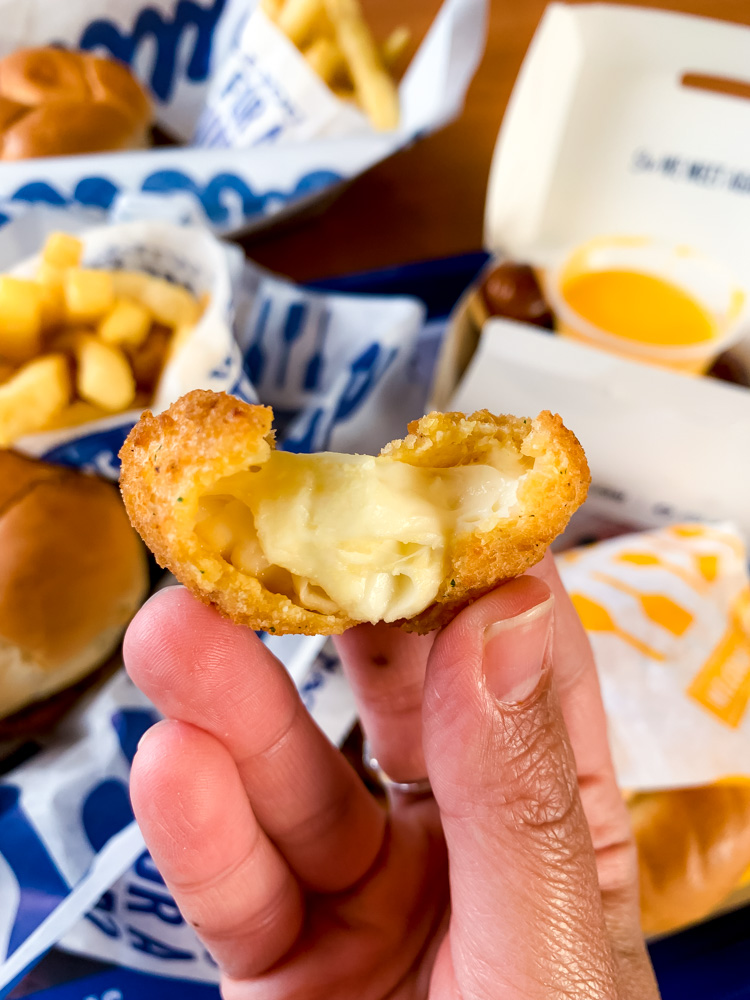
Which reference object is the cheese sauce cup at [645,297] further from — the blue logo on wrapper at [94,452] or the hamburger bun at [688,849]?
the blue logo on wrapper at [94,452]

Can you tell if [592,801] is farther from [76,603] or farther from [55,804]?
[76,603]

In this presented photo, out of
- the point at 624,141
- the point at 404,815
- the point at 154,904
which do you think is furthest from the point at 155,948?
the point at 624,141

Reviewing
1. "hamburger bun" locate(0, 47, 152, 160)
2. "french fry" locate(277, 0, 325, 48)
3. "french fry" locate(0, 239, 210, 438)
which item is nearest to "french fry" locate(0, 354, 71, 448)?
"french fry" locate(0, 239, 210, 438)

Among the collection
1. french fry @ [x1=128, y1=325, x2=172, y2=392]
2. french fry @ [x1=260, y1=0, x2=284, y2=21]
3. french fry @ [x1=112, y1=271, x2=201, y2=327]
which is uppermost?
french fry @ [x1=260, y1=0, x2=284, y2=21]

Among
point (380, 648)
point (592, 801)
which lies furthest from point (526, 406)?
point (592, 801)

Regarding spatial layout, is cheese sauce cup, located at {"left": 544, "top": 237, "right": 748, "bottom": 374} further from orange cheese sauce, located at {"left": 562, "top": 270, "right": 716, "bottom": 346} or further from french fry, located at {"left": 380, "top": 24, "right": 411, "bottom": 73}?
french fry, located at {"left": 380, "top": 24, "right": 411, "bottom": 73}

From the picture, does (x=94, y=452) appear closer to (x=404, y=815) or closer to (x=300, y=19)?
(x=404, y=815)

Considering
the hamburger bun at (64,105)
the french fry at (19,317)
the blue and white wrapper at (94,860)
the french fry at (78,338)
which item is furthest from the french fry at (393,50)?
the blue and white wrapper at (94,860)
